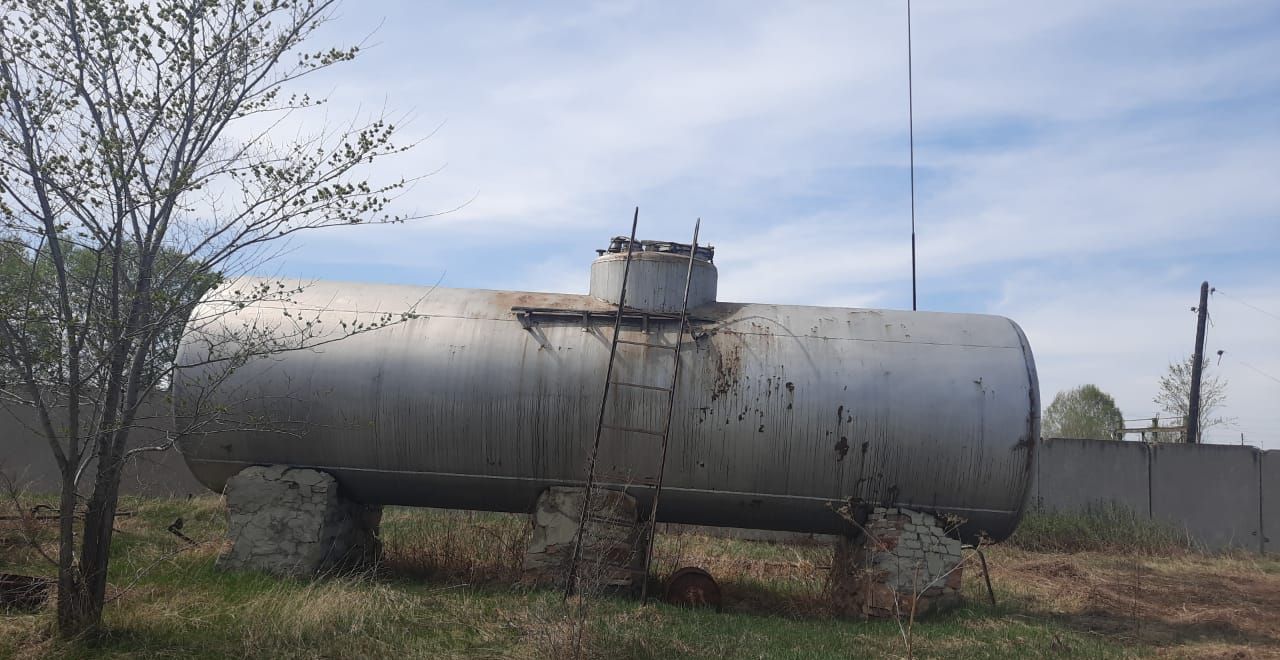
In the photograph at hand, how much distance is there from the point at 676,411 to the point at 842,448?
5.90 feet

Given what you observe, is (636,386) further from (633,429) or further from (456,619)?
(456,619)

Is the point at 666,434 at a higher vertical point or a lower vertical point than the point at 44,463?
higher

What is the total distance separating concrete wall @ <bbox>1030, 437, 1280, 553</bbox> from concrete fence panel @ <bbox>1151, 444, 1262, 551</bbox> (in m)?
0.02

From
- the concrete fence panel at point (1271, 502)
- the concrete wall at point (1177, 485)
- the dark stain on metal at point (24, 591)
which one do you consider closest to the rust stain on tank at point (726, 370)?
the dark stain on metal at point (24, 591)

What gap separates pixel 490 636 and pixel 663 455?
2.62 meters

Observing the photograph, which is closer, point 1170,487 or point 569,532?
point 569,532

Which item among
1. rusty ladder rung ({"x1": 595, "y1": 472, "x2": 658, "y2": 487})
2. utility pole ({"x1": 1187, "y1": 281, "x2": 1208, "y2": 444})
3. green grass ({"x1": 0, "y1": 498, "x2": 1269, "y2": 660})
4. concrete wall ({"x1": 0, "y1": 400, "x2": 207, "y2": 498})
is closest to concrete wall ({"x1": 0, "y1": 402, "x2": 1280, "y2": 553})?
utility pole ({"x1": 1187, "y1": 281, "x2": 1208, "y2": 444})

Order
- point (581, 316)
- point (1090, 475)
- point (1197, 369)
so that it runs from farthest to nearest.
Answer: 1. point (1197, 369)
2. point (1090, 475)
3. point (581, 316)

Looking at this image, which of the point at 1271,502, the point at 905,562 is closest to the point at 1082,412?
the point at 1271,502

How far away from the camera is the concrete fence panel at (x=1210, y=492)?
64.7 ft

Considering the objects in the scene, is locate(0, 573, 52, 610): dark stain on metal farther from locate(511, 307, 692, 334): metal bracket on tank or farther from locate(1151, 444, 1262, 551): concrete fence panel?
locate(1151, 444, 1262, 551): concrete fence panel

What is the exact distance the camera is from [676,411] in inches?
401

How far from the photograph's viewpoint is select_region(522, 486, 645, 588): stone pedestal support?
33.3 ft

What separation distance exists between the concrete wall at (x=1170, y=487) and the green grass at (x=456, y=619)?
8163 millimetres
